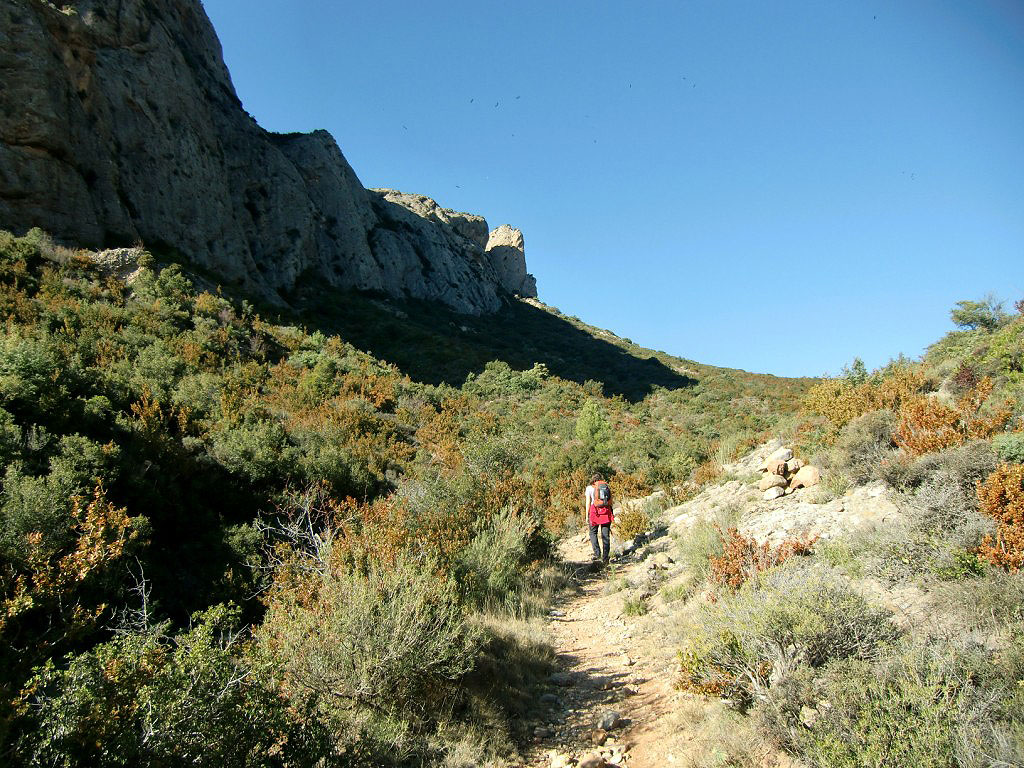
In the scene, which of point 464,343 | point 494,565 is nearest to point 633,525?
point 494,565

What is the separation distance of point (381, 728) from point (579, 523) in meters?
8.03

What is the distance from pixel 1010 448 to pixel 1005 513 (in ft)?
3.17

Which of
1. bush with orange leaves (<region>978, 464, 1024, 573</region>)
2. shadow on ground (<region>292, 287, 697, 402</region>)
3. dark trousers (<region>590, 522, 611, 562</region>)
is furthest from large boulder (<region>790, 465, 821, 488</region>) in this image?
shadow on ground (<region>292, 287, 697, 402</region>)

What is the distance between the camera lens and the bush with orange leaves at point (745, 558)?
4465 mm

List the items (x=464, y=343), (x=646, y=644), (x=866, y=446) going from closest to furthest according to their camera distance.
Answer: (x=646, y=644)
(x=866, y=446)
(x=464, y=343)

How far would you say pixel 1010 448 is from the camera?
13.3 ft

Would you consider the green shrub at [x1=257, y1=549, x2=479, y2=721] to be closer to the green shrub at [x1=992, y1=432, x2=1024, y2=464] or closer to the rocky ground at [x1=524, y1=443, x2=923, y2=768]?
the rocky ground at [x1=524, y1=443, x2=923, y2=768]

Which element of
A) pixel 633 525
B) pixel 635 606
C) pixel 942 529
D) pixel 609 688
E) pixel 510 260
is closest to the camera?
pixel 942 529

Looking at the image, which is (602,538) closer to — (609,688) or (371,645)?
(609,688)

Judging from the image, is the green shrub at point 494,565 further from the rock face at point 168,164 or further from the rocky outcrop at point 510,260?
the rocky outcrop at point 510,260

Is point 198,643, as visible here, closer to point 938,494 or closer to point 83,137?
point 938,494

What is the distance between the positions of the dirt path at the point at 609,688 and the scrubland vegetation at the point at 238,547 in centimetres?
31

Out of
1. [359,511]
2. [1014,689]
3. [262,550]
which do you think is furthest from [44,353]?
[1014,689]

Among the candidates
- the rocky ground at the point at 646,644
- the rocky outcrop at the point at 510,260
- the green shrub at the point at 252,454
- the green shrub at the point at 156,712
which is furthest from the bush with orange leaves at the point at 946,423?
the rocky outcrop at the point at 510,260
